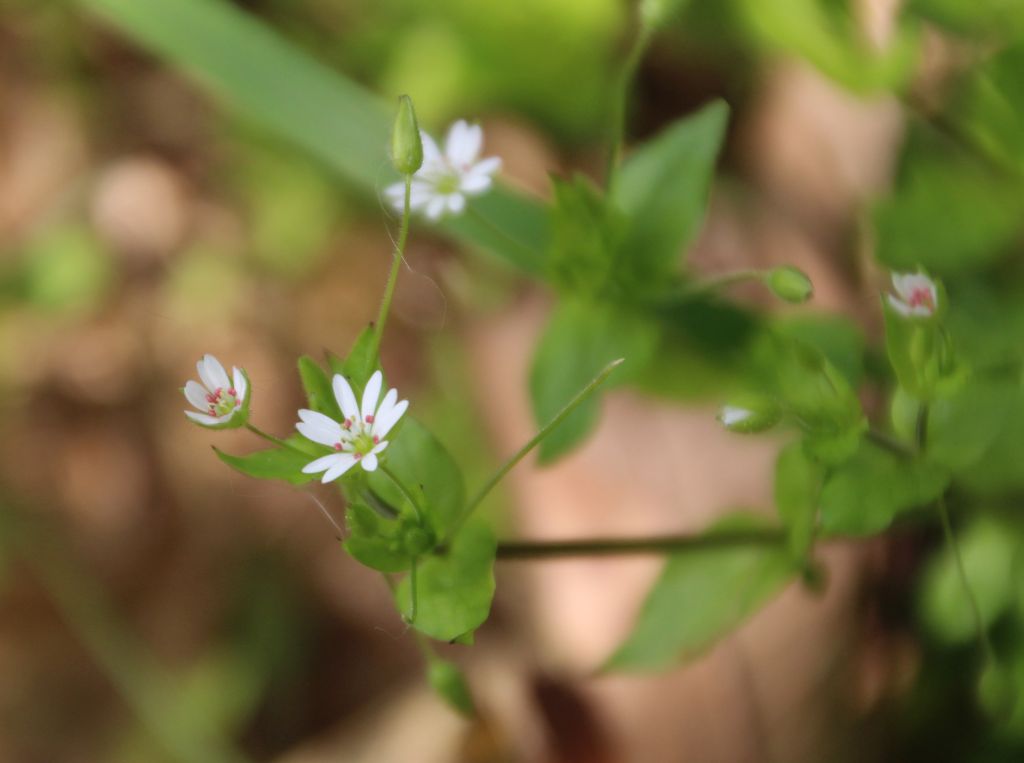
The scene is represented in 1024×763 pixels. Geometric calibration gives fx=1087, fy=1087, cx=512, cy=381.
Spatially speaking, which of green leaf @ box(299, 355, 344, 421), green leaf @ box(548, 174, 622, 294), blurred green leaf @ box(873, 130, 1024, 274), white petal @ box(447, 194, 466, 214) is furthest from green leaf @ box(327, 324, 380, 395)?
blurred green leaf @ box(873, 130, 1024, 274)

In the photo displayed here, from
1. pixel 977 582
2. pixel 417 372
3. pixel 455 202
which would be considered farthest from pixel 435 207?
pixel 417 372

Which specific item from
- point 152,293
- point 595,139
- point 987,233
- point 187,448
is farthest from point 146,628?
point 987,233

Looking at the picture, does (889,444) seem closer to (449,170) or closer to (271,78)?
(449,170)

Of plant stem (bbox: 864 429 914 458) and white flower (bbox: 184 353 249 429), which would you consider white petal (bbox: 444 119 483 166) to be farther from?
plant stem (bbox: 864 429 914 458)

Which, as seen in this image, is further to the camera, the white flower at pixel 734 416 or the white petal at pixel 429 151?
the white petal at pixel 429 151

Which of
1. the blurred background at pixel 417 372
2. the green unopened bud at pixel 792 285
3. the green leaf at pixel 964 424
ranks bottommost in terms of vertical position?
the blurred background at pixel 417 372

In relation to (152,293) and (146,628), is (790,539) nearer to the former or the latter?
(146,628)

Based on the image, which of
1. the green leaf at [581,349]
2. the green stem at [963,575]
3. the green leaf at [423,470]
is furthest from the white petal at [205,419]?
the green stem at [963,575]

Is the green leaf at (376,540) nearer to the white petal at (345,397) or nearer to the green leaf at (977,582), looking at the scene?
the white petal at (345,397)
